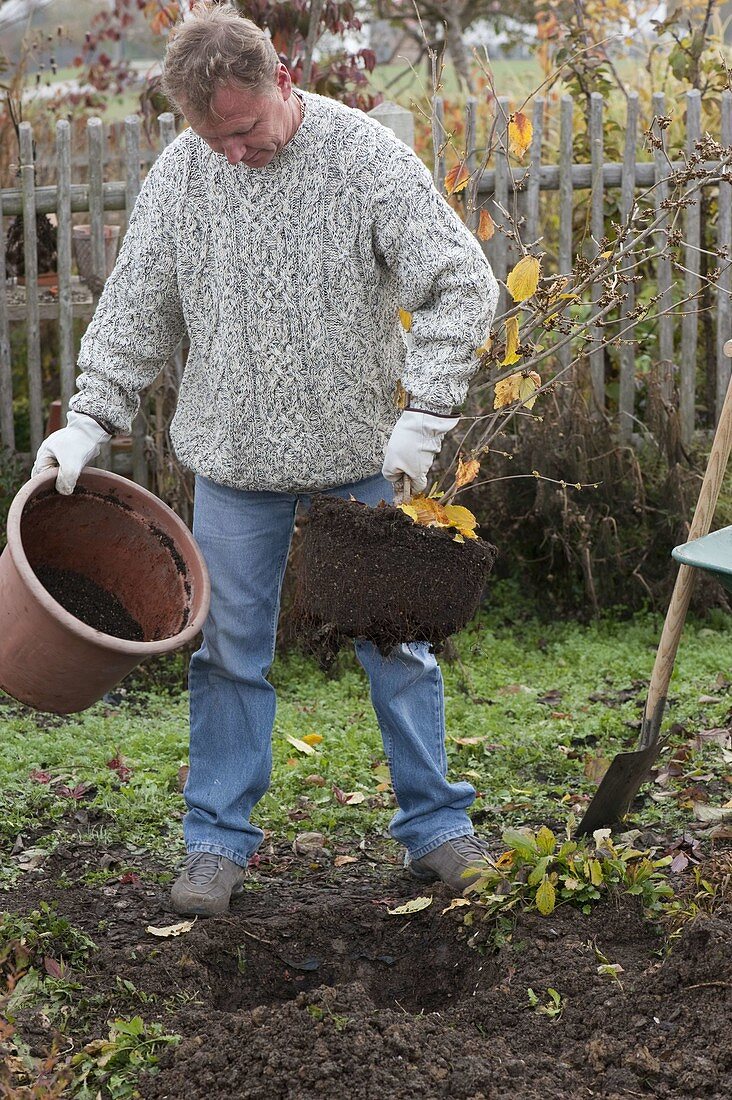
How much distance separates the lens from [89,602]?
2.78m

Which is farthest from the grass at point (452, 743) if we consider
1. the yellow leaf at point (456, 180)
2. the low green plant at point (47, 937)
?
the yellow leaf at point (456, 180)

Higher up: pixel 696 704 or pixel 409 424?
pixel 409 424

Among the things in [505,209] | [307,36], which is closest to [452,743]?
[505,209]

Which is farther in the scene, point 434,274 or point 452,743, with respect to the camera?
point 452,743

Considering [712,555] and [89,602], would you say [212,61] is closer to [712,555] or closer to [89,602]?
[89,602]

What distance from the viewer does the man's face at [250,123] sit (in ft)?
8.00

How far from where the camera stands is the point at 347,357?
108 inches

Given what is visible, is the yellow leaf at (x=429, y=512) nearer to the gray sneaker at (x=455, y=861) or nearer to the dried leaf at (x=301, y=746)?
the gray sneaker at (x=455, y=861)

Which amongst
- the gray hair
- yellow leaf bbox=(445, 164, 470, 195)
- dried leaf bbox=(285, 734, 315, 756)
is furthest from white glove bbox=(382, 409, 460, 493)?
dried leaf bbox=(285, 734, 315, 756)

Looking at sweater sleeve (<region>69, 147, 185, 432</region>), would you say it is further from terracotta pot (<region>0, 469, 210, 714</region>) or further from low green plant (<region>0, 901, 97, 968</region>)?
low green plant (<region>0, 901, 97, 968</region>)

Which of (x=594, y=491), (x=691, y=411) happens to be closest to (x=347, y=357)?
(x=594, y=491)

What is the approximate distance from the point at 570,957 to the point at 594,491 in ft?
9.20

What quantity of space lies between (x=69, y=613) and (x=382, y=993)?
1098 mm

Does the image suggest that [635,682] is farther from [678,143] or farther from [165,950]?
[678,143]
